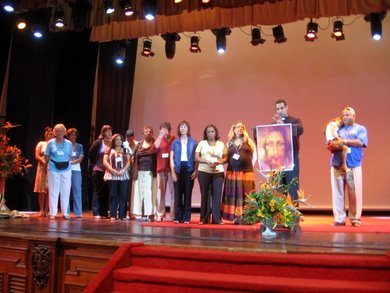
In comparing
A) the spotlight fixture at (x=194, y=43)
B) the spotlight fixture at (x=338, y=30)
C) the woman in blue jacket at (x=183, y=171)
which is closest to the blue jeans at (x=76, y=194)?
the woman in blue jacket at (x=183, y=171)

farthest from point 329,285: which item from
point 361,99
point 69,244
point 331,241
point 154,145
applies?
point 361,99

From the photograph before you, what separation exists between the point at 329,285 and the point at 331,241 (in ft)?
3.03

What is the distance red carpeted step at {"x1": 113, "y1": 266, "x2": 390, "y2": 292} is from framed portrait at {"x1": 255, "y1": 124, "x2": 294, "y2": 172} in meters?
2.58

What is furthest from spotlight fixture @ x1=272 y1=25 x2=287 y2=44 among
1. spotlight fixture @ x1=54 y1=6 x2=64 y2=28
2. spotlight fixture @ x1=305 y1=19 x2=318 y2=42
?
spotlight fixture @ x1=54 y1=6 x2=64 y2=28

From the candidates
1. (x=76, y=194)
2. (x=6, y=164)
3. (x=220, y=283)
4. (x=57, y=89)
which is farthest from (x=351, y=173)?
(x=57, y=89)

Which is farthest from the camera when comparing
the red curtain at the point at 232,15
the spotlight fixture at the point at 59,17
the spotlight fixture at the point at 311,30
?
the spotlight fixture at the point at 311,30

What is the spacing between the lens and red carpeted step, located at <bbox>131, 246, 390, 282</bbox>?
106 inches

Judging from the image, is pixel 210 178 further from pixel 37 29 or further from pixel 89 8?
pixel 37 29

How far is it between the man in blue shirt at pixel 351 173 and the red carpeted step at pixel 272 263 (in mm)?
2629

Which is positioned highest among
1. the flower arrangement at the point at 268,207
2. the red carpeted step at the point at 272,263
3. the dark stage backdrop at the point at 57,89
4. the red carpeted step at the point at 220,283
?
the dark stage backdrop at the point at 57,89

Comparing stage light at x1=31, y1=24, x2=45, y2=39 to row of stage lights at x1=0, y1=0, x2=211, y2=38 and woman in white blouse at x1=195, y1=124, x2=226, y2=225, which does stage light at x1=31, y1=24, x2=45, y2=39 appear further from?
woman in white blouse at x1=195, y1=124, x2=226, y2=225

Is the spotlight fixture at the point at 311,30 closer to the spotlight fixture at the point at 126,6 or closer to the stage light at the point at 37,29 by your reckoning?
the spotlight fixture at the point at 126,6

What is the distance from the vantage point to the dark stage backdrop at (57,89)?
26.8 feet

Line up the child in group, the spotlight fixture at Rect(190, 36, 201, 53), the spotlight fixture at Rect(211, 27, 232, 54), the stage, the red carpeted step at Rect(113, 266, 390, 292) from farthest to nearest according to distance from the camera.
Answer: the spotlight fixture at Rect(190, 36, 201, 53), the spotlight fixture at Rect(211, 27, 232, 54), the child in group, the stage, the red carpeted step at Rect(113, 266, 390, 292)
